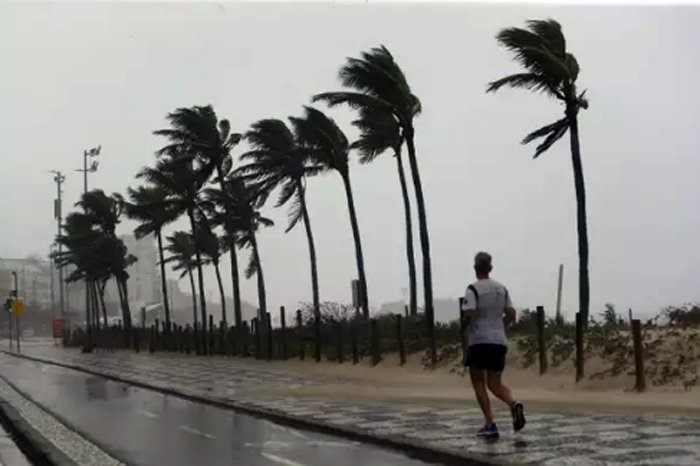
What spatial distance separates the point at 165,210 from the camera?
52.0 m

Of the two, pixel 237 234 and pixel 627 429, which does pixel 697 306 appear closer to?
pixel 627 429

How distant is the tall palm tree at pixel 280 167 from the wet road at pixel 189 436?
61.9 feet

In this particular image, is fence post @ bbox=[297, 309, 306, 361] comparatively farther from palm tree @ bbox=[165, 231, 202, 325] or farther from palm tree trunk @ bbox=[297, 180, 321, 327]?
palm tree @ bbox=[165, 231, 202, 325]

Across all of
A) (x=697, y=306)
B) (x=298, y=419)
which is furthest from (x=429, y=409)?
(x=697, y=306)

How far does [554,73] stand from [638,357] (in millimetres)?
9557

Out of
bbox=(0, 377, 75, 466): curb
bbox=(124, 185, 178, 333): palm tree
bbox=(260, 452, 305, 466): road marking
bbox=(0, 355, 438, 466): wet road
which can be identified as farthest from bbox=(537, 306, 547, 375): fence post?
bbox=(124, 185, 178, 333): palm tree

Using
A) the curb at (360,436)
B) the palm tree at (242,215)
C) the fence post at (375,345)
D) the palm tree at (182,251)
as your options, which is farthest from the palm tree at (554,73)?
the palm tree at (182,251)

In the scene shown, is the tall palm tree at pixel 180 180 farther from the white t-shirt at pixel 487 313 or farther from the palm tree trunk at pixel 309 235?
the white t-shirt at pixel 487 313

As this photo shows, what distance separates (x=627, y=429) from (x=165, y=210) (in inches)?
1679

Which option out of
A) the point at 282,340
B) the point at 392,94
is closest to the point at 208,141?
the point at 282,340

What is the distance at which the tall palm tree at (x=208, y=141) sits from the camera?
45.1 m

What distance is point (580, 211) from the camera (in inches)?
939

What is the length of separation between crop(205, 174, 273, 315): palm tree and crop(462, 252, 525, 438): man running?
32.7 m

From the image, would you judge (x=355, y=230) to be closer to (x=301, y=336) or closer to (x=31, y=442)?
(x=301, y=336)
